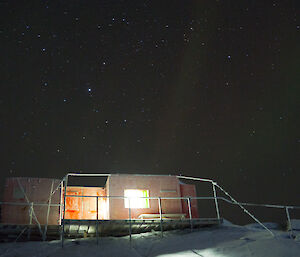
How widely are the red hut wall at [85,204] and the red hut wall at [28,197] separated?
0.91m

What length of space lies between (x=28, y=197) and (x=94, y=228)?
21.4ft

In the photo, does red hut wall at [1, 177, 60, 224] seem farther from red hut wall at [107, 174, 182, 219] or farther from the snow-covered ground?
the snow-covered ground

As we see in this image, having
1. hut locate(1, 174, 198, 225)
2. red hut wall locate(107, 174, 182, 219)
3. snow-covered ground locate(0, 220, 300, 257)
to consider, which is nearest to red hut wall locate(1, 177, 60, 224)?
hut locate(1, 174, 198, 225)

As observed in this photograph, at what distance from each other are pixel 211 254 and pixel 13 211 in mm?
11264

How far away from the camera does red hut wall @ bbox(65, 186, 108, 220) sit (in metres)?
18.7

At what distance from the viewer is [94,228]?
1277 cm

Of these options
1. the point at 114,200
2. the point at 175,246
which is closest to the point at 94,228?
the point at 175,246

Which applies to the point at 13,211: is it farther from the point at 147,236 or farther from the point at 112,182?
the point at 147,236

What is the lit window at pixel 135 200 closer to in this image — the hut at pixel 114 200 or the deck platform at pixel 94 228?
the hut at pixel 114 200

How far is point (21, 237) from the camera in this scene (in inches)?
535

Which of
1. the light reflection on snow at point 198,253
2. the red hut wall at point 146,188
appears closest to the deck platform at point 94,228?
the light reflection on snow at point 198,253

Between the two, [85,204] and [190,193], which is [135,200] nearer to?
[190,193]

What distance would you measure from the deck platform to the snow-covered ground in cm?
50

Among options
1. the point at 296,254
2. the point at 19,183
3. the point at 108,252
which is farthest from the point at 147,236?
the point at 19,183
